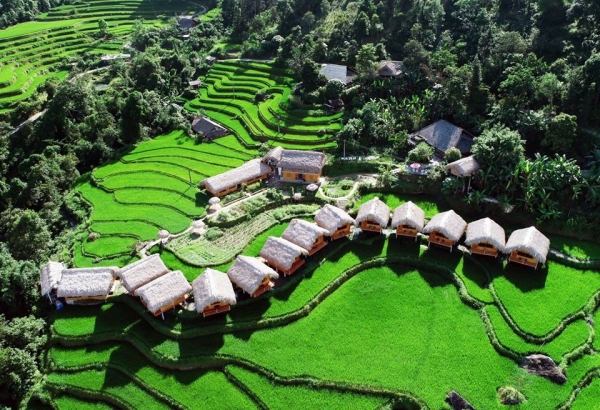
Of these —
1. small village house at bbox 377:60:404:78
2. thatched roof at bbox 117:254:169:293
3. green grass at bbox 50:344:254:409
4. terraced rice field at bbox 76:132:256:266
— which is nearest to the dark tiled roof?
small village house at bbox 377:60:404:78

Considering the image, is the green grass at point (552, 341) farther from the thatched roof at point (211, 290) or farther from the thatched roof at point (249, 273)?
the thatched roof at point (211, 290)

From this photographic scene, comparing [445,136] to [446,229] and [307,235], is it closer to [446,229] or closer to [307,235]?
[446,229]

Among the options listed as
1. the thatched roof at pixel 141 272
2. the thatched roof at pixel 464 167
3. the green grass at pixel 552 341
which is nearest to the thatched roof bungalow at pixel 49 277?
the thatched roof at pixel 141 272

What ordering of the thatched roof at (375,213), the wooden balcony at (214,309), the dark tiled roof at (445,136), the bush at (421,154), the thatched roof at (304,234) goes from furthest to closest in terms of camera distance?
the dark tiled roof at (445,136) < the bush at (421,154) < the thatched roof at (375,213) < the thatched roof at (304,234) < the wooden balcony at (214,309)

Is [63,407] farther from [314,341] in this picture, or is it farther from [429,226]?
[429,226]

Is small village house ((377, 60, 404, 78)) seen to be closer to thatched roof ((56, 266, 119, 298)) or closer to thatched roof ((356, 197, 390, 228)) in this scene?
thatched roof ((356, 197, 390, 228))

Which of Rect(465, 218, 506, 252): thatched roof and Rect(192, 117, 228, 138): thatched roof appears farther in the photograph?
Rect(192, 117, 228, 138): thatched roof

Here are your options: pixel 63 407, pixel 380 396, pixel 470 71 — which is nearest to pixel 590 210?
pixel 470 71
